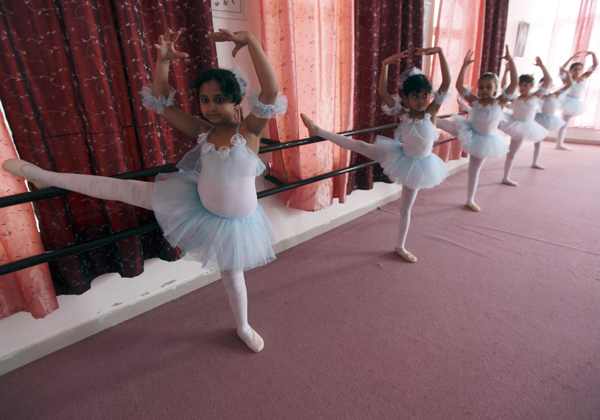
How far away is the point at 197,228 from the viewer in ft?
3.50

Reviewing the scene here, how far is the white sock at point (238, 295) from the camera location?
3.95ft

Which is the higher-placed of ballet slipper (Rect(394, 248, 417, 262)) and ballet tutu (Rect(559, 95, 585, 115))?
ballet tutu (Rect(559, 95, 585, 115))

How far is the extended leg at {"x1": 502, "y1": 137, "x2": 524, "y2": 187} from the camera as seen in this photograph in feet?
9.97

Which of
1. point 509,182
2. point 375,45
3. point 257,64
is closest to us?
point 257,64

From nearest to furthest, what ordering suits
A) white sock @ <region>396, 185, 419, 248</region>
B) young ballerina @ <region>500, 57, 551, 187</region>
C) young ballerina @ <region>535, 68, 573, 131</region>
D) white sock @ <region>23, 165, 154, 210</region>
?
white sock @ <region>23, 165, 154, 210</region>
white sock @ <region>396, 185, 419, 248</region>
young ballerina @ <region>500, 57, 551, 187</region>
young ballerina @ <region>535, 68, 573, 131</region>

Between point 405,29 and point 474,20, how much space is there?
1.31 metres

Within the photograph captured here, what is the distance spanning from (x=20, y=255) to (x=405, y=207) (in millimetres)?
1837

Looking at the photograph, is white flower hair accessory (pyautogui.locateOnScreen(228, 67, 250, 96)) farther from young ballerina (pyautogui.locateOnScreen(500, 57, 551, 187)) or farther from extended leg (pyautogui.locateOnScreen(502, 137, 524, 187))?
extended leg (pyautogui.locateOnScreen(502, 137, 524, 187))

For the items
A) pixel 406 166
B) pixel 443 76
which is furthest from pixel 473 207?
pixel 443 76

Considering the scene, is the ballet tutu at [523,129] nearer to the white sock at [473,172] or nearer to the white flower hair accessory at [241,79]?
the white sock at [473,172]

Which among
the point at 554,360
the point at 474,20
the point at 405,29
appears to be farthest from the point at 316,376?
the point at 474,20

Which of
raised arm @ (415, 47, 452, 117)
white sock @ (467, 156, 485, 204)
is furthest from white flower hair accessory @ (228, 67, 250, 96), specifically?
white sock @ (467, 156, 485, 204)

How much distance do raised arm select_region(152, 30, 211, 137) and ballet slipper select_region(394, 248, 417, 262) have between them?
1.43m

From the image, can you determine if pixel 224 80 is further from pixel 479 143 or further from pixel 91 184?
pixel 479 143
